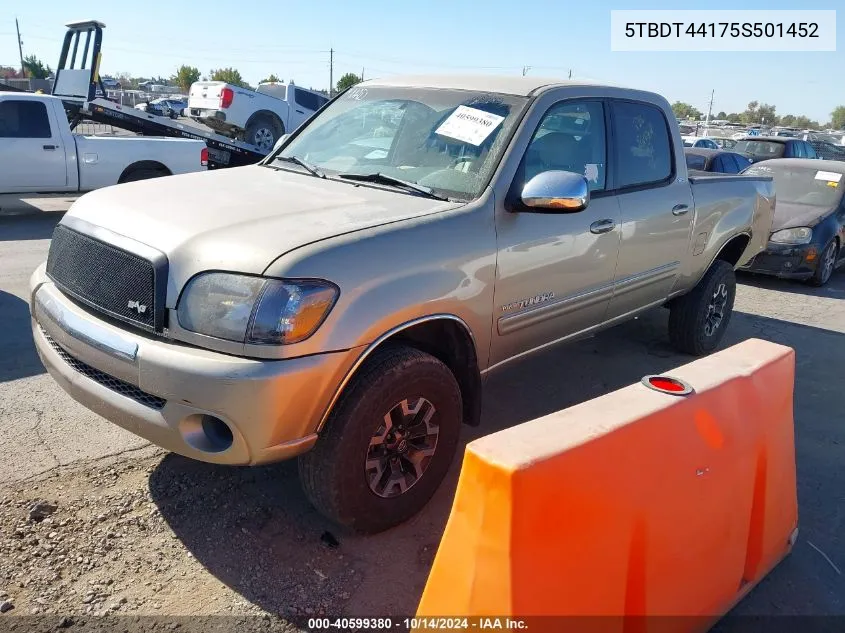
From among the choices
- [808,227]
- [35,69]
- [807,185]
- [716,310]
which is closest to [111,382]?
[716,310]

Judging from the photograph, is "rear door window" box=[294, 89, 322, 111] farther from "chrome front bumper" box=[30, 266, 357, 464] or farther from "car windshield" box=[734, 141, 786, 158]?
"chrome front bumper" box=[30, 266, 357, 464]

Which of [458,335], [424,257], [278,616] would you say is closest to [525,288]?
[458,335]

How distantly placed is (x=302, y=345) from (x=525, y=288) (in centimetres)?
136

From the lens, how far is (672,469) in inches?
90.8

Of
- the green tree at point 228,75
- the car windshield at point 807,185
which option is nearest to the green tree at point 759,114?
the green tree at point 228,75

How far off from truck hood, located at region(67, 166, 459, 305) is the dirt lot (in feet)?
3.57

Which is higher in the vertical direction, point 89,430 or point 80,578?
point 89,430

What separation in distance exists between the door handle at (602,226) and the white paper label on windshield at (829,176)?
286 inches

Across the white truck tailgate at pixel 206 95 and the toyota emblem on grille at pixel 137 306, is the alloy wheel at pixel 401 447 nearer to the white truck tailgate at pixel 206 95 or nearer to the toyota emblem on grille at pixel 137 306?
the toyota emblem on grille at pixel 137 306

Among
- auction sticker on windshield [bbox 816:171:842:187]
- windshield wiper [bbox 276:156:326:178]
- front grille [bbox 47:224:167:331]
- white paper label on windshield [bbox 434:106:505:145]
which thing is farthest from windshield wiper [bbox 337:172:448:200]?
auction sticker on windshield [bbox 816:171:842:187]

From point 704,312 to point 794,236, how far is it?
4134 mm

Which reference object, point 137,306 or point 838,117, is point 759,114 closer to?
point 838,117

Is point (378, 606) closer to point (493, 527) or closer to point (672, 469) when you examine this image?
point (493, 527)

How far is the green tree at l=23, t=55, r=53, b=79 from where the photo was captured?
5290 centimetres
